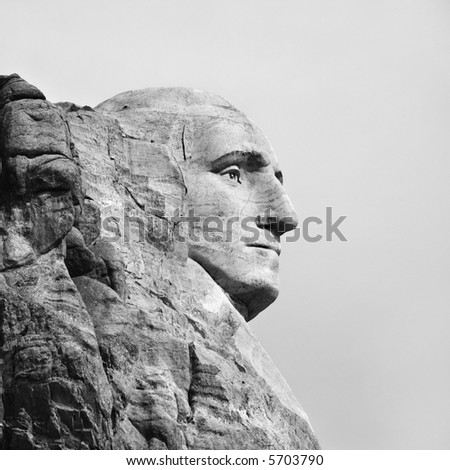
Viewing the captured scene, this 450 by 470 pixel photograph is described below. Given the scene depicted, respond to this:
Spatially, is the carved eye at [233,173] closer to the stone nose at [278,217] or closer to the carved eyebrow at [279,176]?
the stone nose at [278,217]

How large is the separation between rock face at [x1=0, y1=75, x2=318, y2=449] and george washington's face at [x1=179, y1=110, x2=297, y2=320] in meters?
0.02

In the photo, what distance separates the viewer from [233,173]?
35875 millimetres

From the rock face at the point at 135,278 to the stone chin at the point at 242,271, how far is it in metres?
0.02

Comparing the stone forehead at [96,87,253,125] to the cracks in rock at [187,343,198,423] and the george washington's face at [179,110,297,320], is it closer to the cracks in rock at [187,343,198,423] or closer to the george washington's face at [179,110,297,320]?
the george washington's face at [179,110,297,320]

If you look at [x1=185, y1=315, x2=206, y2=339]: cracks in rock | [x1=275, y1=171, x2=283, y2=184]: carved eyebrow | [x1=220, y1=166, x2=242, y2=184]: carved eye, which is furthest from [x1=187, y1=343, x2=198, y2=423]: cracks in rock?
[x1=275, y1=171, x2=283, y2=184]: carved eyebrow

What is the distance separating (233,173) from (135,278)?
257 centimetres

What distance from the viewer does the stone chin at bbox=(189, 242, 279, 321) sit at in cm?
3531

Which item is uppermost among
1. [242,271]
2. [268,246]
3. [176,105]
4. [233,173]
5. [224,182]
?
[176,105]

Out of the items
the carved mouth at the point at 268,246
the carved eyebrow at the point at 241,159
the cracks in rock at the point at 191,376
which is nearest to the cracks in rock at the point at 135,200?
the carved eyebrow at the point at 241,159

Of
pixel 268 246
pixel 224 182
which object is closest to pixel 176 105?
pixel 224 182

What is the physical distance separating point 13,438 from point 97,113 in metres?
5.52

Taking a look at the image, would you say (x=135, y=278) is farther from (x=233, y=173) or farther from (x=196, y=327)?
(x=233, y=173)

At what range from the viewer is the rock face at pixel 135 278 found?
31.5 m

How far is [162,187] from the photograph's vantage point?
35062 millimetres
